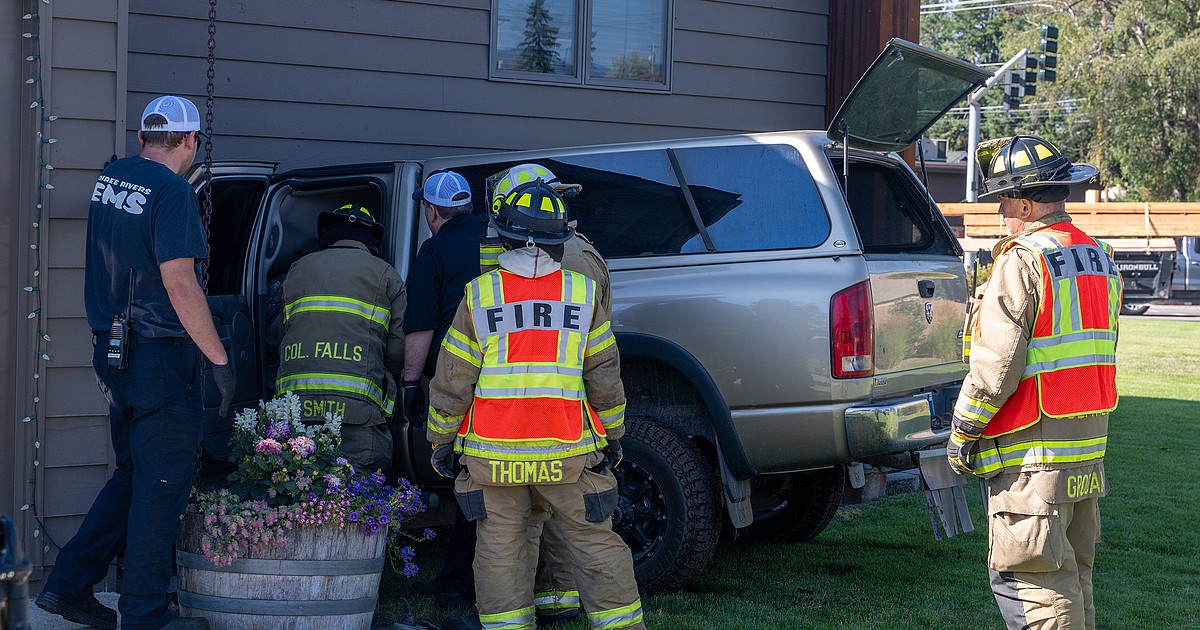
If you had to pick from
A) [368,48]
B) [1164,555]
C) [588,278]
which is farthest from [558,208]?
[1164,555]

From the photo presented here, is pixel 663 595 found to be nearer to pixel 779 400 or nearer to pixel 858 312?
pixel 779 400

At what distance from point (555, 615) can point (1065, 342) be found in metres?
2.36

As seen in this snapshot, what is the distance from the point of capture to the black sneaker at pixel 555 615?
489 cm

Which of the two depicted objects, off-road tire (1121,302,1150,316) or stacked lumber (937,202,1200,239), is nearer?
off-road tire (1121,302,1150,316)

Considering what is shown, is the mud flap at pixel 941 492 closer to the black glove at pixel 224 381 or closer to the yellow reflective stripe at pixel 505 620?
the yellow reflective stripe at pixel 505 620

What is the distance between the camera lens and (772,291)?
16.2ft

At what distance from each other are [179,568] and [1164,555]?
512cm

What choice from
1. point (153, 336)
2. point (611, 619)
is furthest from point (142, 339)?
point (611, 619)

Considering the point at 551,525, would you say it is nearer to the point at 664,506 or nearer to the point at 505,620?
the point at 505,620

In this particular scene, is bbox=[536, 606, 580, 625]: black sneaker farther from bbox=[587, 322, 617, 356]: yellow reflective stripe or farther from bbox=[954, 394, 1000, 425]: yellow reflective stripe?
bbox=[954, 394, 1000, 425]: yellow reflective stripe

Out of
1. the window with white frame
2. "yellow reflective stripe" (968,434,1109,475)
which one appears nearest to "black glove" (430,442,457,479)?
"yellow reflective stripe" (968,434,1109,475)

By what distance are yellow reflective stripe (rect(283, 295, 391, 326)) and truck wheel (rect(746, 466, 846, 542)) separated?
2455 millimetres

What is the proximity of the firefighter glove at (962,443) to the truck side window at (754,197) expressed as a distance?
1.20m

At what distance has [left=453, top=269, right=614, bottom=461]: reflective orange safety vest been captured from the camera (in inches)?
157
